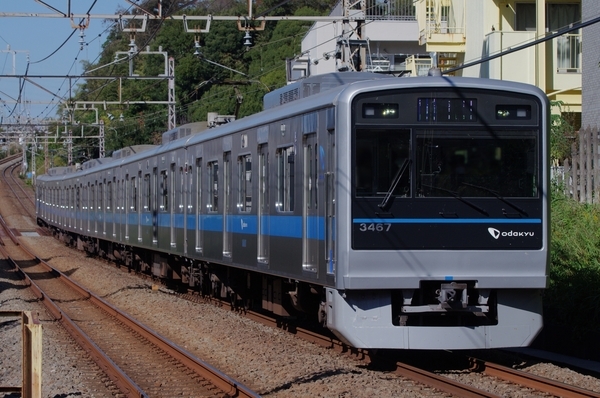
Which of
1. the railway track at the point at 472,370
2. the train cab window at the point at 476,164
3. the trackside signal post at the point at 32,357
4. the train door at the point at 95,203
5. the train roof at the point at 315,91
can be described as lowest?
the railway track at the point at 472,370

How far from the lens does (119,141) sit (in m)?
56.3

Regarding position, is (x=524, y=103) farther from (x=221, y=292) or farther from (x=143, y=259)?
(x=143, y=259)

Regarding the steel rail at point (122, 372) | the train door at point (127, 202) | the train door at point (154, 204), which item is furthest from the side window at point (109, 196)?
the steel rail at point (122, 372)

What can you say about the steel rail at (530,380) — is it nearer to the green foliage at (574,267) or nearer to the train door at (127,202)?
the green foliage at (574,267)

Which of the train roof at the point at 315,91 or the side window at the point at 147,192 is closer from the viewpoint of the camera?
the train roof at the point at 315,91

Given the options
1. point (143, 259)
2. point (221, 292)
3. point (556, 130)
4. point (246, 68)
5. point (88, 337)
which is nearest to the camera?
point (88, 337)

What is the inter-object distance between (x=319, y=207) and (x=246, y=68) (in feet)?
180

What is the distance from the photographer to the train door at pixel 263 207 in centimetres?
1139

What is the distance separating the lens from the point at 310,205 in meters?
9.80

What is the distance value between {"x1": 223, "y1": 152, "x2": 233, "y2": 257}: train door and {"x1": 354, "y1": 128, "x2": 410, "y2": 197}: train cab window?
4509 mm

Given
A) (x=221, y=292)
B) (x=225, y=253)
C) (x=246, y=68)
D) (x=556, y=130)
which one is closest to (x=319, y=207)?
(x=225, y=253)

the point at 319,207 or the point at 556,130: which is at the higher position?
the point at 556,130

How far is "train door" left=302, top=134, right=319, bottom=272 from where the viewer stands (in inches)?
377

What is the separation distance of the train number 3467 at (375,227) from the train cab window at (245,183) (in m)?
3.53
